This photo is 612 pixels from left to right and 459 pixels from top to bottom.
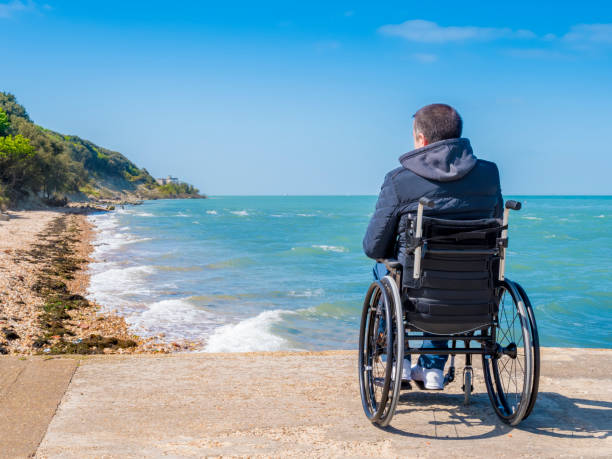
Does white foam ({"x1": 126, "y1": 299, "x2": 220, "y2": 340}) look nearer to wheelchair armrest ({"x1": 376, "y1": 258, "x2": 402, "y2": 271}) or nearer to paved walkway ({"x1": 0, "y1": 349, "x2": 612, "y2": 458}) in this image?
paved walkway ({"x1": 0, "y1": 349, "x2": 612, "y2": 458})

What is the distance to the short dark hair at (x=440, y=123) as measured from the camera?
10.5 feet

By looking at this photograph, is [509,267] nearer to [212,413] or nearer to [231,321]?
[231,321]

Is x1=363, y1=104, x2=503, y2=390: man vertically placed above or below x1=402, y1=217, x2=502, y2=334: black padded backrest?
above

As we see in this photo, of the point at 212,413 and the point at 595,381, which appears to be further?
the point at 595,381

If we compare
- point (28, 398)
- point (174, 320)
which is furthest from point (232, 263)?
point (28, 398)

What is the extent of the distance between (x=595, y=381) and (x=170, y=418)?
3279 mm

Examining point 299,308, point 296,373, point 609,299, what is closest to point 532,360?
point 296,373

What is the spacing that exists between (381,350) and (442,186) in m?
1.15

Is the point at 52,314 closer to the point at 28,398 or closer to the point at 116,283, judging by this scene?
the point at 116,283

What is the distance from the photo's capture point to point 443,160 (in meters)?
3.11

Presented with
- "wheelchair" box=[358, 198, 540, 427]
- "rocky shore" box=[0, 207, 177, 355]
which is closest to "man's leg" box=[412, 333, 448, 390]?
"wheelchair" box=[358, 198, 540, 427]

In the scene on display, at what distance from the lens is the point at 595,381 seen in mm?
4297

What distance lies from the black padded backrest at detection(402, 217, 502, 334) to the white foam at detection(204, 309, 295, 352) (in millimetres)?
6807

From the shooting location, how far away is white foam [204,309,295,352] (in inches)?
384
